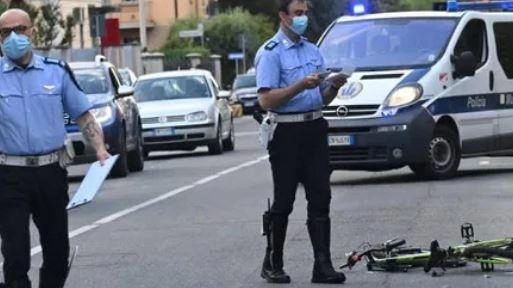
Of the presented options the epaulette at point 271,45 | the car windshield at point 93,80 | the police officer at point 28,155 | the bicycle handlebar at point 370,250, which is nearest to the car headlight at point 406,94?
the car windshield at point 93,80

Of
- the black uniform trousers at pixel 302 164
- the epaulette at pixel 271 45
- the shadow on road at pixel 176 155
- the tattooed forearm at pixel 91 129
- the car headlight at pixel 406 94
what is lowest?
the shadow on road at pixel 176 155

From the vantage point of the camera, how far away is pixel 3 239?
24.5 feet

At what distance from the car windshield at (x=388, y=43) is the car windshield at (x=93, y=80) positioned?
467 centimetres

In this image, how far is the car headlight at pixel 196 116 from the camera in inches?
1012

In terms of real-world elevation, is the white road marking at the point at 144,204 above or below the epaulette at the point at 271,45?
below

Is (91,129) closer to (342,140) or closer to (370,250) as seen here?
(370,250)

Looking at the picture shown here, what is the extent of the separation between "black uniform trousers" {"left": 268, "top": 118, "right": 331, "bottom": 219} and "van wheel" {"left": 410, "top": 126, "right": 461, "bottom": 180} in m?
7.42

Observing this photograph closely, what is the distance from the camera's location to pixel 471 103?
17.2 metres

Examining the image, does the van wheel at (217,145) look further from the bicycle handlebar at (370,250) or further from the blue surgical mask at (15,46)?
the blue surgical mask at (15,46)

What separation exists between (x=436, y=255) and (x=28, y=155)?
10.7 ft

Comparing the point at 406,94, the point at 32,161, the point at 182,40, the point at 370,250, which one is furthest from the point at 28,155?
the point at 182,40

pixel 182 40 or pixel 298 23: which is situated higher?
pixel 298 23

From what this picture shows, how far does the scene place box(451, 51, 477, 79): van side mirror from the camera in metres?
16.8

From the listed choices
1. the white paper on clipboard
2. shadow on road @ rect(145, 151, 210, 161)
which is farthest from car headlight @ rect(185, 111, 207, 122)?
the white paper on clipboard
